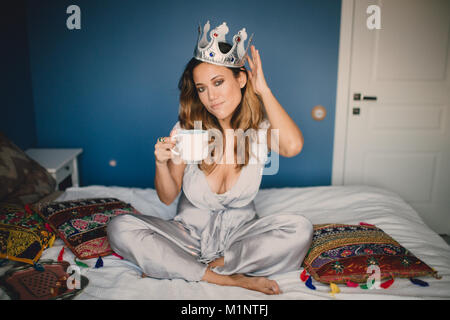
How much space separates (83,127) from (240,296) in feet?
5.74

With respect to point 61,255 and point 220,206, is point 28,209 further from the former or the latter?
point 220,206

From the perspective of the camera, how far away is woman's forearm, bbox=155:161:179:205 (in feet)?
A: 4.82

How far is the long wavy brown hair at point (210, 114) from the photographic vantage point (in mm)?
1574

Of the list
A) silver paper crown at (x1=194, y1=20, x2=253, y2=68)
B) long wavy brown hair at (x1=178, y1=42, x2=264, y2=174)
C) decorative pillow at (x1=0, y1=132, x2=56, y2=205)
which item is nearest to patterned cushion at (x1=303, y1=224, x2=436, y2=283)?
long wavy brown hair at (x1=178, y1=42, x2=264, y2=174)

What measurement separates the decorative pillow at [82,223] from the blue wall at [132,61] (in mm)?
814

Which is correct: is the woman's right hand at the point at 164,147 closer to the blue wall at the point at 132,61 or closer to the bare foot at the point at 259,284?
the bare foot at the point at 259,284

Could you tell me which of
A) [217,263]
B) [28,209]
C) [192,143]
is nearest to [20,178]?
[28,209]

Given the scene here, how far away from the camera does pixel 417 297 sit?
3.74 feet

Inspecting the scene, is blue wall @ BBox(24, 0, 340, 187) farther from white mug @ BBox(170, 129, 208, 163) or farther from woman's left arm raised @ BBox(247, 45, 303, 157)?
white mug @ BBox(170, 129, 208, 163)

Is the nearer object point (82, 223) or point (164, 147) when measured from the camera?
point (164, 147)

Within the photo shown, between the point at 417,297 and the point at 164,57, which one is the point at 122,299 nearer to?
the point at 417,297

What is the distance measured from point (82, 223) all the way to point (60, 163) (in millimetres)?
761

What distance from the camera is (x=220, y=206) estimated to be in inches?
59.0
